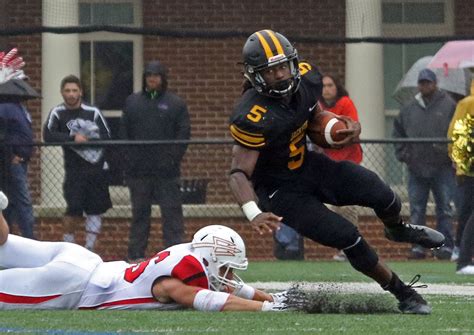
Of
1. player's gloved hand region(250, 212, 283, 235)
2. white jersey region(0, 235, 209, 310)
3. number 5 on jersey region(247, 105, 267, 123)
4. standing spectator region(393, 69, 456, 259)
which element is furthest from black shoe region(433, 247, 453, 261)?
player's gloved hand region(250, 212, 283, 235)

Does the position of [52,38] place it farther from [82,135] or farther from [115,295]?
[115,295]

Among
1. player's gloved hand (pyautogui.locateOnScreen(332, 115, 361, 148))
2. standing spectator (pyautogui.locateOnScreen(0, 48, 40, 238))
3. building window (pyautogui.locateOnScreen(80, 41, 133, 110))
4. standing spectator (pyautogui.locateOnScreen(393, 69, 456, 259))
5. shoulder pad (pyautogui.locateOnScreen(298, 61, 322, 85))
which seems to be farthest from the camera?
building window (pyautogui.locateOnScreen(80, 41, 133, 110))

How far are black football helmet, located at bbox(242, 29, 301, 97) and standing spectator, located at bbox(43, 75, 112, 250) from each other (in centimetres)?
543

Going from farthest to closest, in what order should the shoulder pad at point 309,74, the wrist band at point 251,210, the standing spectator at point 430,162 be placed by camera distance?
1. the standing spectator at point 430,162
2. the shoulder pad at point 309,74
3. the wrist band at point 251,210

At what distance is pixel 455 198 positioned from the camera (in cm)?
1338

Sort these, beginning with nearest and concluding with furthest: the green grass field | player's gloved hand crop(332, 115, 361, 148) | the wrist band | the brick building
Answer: the green grass field, the wrist band, player's gloved hand crop(332, 115, 361, 148), the brick building

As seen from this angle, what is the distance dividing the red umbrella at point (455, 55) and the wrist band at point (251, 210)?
6.51m

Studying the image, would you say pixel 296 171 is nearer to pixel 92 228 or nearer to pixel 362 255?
pixel 362 255

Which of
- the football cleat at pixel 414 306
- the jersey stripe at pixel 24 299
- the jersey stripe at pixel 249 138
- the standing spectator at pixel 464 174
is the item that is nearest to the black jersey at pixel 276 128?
the jersey stripe at pixel 249 138

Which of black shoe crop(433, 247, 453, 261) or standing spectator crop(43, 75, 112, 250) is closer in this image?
standing spectator crop(43, 75, 112, 250)

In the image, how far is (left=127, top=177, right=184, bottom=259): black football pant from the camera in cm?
1290

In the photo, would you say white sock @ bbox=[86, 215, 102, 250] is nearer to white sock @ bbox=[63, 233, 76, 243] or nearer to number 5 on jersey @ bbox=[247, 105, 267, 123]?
white sock @ bbox=[63, 233, 76, 243]

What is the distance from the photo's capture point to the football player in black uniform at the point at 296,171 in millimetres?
7617

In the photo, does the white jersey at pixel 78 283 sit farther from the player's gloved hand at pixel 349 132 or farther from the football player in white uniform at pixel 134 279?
the player's gloved hand at pixel 349 132
